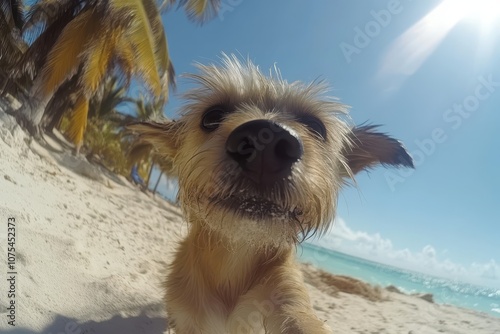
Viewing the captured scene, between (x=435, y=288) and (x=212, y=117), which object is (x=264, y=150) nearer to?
(x=212, y=117)

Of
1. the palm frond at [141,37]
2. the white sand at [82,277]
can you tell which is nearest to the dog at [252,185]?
the white sand at [82,277]

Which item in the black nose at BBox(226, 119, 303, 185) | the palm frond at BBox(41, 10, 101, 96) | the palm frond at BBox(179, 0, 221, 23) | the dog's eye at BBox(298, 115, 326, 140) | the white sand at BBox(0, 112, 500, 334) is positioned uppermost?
the palm frond at BBox(179, 0, 221, 23)

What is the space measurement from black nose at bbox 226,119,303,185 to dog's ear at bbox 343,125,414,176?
46.3 inches

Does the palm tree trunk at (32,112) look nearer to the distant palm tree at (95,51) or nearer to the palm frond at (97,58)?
the distant palm tree at (95,51)

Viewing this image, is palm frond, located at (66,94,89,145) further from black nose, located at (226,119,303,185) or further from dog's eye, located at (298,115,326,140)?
black nose, located at (226,119,303,185)

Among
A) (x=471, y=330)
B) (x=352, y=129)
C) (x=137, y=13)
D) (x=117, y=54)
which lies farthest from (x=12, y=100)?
(x=471, y=330)

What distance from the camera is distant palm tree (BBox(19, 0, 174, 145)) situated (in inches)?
368

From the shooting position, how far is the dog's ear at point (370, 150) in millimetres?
2861

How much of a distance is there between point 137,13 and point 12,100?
8.27m

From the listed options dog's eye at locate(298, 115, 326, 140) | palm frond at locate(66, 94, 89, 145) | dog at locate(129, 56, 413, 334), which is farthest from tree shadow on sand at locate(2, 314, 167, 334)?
palm frond at locate(66, 94, 89, 145)

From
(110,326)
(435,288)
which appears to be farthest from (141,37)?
(435,288)

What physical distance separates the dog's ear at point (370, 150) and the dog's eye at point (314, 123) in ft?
1.11

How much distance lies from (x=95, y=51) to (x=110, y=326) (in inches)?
355

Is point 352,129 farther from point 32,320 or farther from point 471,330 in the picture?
point 471,330
